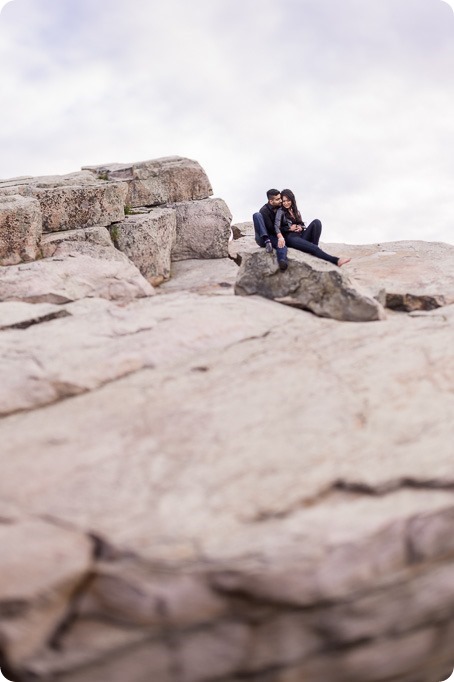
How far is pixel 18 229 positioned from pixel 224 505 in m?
6.85

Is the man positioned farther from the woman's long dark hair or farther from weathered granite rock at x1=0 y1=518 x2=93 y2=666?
weathered granite rock at x1=0 y1=518 x2=93 y2=666

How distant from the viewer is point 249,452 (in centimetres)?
520

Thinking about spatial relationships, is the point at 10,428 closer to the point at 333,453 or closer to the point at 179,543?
the point at 179,543

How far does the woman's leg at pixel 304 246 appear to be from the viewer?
9.53m

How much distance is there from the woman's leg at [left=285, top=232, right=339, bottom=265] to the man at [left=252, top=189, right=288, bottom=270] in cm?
31

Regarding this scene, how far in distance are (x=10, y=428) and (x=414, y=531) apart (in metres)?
3.29

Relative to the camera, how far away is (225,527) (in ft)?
15.1

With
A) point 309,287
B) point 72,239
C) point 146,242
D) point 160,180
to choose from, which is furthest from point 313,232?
point 160,180

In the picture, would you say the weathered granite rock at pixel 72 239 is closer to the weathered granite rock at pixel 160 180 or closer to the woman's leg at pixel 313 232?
the weathered granite rock at pixel 160 180

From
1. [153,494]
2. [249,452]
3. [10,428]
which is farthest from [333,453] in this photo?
[10,428]

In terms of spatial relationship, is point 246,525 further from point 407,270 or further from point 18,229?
point 407,270

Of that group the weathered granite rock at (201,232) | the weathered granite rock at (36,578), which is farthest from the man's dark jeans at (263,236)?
the weathered granite rock at (36,578)

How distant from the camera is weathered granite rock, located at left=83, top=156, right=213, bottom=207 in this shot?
13.0m

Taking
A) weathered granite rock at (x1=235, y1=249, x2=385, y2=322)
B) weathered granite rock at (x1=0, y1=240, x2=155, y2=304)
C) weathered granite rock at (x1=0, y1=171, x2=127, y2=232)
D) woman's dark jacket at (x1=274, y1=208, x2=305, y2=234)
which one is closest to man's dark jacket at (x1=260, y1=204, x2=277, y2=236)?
woman's dark jacket at (x1=274, y1=208, x2=305, y2=234)
